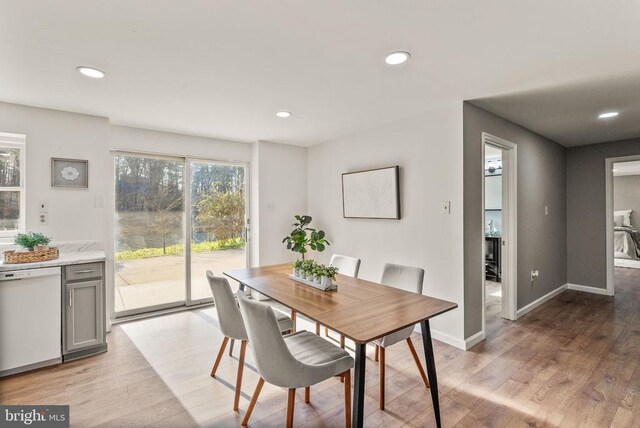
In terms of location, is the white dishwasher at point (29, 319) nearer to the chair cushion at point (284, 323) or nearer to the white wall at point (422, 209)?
the chair cushion at point (284, 323)

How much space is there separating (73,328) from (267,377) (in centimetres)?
216

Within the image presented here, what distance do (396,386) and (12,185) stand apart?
3841 millimetres

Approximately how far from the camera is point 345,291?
7.47 feet

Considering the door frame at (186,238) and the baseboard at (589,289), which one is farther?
the baseboard at (589,289)

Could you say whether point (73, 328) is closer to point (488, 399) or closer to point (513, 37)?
point (488, 399)

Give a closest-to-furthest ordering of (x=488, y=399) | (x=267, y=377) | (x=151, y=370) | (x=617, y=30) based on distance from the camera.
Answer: (x=267, y=377) → (x=617, y=30) → (x=488, y=399) → (x=151, y=370)

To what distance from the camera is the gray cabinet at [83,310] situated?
2.69m

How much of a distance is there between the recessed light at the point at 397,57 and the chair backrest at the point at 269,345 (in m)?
1.73

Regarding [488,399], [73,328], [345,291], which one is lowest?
[488,399]

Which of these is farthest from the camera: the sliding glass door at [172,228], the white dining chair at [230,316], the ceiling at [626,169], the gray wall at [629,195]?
the gray wall at [629,195]

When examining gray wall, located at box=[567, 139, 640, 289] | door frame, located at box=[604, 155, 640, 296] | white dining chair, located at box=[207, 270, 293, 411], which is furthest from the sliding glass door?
door frame, located at box=[604, 155, 640, 296]

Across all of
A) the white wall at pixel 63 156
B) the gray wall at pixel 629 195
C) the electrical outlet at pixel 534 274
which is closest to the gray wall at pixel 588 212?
the electrical outlet at pixel 534 274

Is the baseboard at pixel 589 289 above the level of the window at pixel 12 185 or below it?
below

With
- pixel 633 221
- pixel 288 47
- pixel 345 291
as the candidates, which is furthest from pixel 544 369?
pixel 633 221
